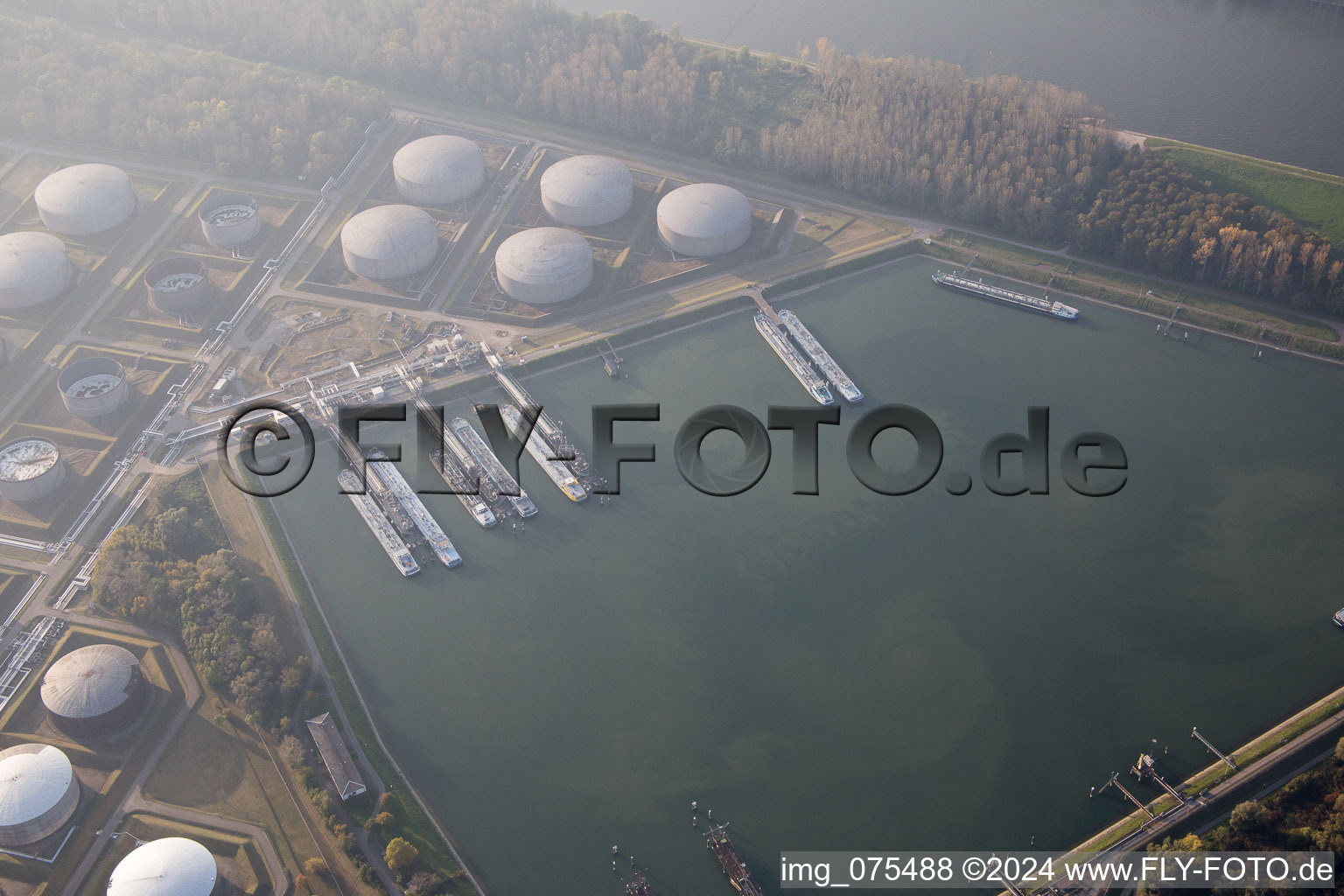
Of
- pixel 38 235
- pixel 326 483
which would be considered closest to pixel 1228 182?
pixel 326 483

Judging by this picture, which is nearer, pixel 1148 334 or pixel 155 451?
pixel 155 451

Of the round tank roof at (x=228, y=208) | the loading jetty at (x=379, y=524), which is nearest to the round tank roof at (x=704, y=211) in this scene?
the loading jetty at (x=379, y=524)

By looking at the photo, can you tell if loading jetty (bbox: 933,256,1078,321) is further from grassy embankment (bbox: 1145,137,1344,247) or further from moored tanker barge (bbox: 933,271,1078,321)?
grassy embankment (bbox: 1145,137,1344,247)

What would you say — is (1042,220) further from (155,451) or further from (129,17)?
(129,17)

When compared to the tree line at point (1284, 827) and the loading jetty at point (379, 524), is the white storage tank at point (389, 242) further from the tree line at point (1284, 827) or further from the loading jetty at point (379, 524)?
the tree line at point (1284, 827)

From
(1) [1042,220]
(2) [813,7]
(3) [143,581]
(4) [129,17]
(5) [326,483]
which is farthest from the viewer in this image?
(2) [813,7]
